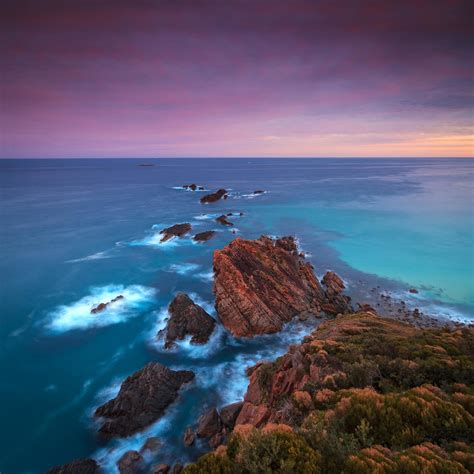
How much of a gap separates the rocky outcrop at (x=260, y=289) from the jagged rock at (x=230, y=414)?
9.64m

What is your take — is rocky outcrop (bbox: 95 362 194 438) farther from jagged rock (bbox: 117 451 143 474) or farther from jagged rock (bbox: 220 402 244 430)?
jagged rock (bbox: 220 402 244 430)

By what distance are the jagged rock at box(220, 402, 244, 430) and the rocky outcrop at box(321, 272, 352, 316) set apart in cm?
1643

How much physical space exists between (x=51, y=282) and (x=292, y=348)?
3475cm

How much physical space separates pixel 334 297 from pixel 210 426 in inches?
839

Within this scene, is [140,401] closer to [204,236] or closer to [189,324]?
[189,324]

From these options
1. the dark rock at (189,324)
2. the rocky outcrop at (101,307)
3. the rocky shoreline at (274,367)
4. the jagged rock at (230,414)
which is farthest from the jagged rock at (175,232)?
the jagged rock at (230,414)

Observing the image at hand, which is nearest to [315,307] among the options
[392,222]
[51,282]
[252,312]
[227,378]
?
[252,312]

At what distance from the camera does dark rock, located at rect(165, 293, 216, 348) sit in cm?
2728

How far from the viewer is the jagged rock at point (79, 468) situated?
15711 millimetres

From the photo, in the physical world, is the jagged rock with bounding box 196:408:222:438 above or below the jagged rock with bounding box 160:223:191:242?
below

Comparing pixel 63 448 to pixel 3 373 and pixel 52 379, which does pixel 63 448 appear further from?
pixel 3 373

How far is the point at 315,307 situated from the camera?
3203cm

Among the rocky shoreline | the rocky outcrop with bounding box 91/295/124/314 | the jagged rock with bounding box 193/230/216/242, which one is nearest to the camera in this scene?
the rocky shoreline

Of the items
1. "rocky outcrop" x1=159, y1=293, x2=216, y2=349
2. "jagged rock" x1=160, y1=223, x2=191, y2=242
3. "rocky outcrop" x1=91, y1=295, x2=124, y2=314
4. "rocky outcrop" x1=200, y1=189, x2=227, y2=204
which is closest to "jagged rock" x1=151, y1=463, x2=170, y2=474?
"rocky outcrop" x1=159, y1=293, x2=216, y2=349
